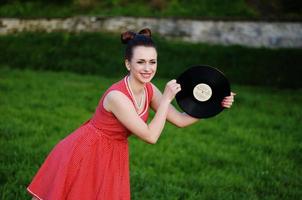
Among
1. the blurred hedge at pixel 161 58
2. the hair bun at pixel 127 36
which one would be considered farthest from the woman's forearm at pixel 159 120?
the blurred hedge at pixel 161 58

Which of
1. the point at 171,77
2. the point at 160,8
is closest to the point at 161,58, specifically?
the point at 171,77

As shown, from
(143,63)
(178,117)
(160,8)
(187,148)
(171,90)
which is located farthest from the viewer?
(160,8)

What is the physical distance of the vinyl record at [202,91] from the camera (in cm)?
277

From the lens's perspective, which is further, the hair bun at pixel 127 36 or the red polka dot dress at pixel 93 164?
the hair bun at pixel 127 36

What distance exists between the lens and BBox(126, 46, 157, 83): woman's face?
2838 mm

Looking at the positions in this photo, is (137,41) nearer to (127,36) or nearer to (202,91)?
(127,36)

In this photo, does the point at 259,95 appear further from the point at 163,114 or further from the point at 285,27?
the point at 163,114

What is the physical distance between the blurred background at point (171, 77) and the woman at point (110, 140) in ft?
A: 5.08

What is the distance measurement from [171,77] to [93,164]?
10154 millimetres

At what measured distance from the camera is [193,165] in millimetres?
5586

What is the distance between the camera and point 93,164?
9.50 ft

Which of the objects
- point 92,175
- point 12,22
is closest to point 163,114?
point 92,175

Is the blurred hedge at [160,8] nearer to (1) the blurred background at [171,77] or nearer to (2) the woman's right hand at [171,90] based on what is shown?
(1) the blurred background at [171,77]

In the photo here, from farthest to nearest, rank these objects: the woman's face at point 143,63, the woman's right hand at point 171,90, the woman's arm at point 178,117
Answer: the woman's arm at point 178,117, the woman's face at point 143,63, the woman's right hand at point 171,90
